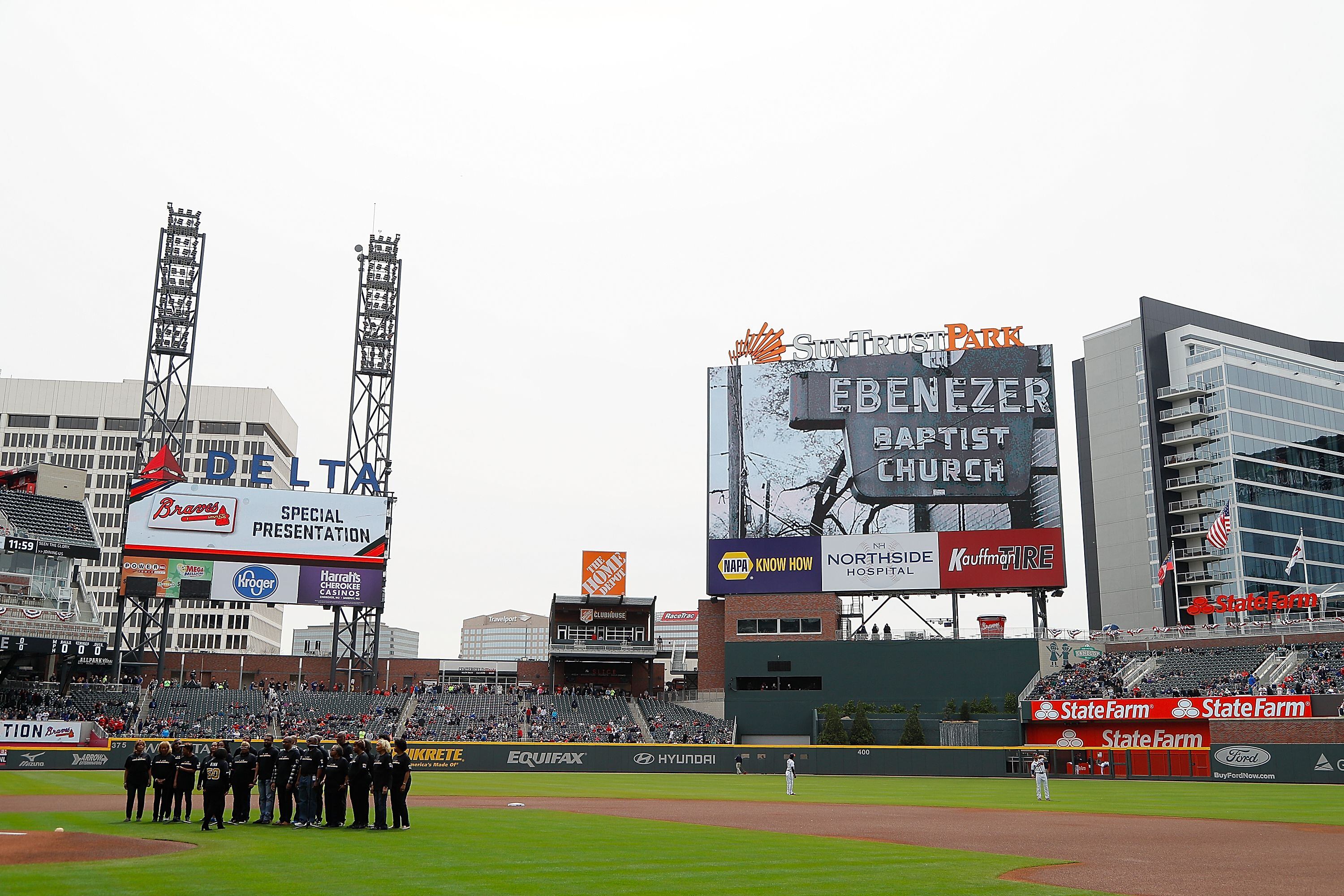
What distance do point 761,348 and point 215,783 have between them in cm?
5606

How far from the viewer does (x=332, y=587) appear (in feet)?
222

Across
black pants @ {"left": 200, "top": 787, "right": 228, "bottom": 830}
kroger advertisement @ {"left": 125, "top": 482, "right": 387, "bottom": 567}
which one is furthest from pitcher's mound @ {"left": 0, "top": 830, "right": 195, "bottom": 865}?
kroger advertisement @ {"left": 125, "top": 482, "right": 387, "bottom": 567}

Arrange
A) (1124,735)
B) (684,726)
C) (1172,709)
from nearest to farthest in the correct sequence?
(1172,709)
(1124,735)
(684,726)

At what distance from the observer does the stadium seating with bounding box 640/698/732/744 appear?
2527 inches

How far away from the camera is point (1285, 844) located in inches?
811

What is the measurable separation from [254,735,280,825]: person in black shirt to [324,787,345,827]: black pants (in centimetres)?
124

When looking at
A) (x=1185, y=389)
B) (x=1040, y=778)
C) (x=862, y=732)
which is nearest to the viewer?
(x=1040, y=778)

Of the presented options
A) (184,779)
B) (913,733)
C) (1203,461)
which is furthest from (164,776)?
(1203,461)

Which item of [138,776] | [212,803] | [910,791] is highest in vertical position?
[138,776]

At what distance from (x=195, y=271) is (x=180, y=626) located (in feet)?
295

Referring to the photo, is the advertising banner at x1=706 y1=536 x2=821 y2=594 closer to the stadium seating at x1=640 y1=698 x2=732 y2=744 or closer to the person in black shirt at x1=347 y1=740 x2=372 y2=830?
the stadium seating at x1=640 y1=698 x2=732 y2=744

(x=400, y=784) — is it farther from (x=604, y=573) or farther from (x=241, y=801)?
(x=604, y=573)

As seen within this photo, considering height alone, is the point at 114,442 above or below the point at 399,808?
above

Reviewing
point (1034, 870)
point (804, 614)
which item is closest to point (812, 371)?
point (804, 614)
